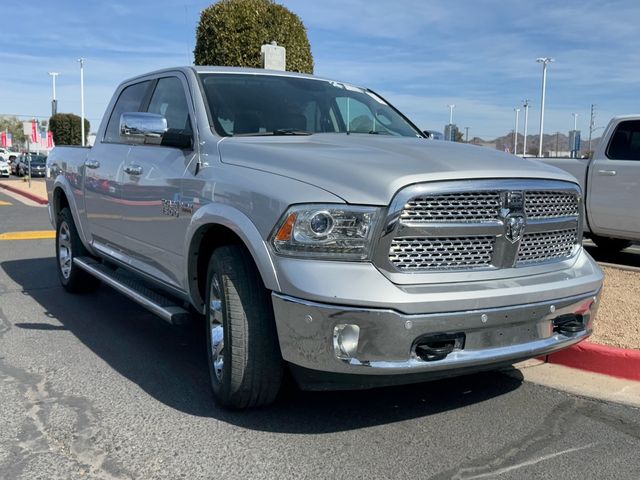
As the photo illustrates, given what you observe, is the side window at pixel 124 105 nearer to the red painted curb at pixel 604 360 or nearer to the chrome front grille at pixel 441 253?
the chrome front grille at pixel 441 253

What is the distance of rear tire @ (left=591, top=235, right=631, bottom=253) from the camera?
9.79 m

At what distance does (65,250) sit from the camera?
274 inches

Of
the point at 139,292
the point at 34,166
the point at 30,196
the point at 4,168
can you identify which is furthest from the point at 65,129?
the point at 139,292

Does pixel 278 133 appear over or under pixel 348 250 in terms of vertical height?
over

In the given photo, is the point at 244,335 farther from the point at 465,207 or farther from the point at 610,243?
the point at 610,243

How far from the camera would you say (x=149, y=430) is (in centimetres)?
360

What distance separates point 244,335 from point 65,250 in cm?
422

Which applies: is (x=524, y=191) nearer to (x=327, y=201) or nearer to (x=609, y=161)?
(x=327, y=201)

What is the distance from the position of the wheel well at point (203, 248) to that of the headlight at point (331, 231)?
0.68 metres

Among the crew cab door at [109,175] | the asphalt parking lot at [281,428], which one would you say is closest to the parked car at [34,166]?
the crew cab door at [109,175]

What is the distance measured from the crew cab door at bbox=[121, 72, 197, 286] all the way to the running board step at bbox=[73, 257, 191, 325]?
0.17 meters

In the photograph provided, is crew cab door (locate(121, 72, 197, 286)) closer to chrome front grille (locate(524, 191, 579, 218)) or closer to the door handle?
the door handle

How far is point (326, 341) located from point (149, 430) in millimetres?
1221

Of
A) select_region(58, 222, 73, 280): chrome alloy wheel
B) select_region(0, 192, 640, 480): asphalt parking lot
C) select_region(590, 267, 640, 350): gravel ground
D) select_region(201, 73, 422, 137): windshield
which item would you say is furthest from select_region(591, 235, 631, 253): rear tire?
select_region(58, 222, 73, 280): chrome alloy wheel
